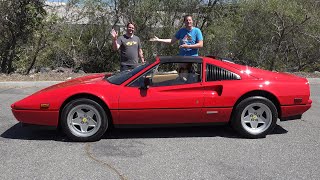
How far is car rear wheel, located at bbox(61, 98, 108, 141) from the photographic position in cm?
500

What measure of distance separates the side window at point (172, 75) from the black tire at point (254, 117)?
0.75 meters

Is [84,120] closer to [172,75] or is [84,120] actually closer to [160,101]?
[160,101]

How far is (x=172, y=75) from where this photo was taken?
208 inches

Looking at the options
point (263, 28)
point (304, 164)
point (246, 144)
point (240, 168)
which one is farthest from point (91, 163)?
point (263, 28)

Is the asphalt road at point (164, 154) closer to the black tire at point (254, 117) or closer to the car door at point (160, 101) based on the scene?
the black tire at point (254, 117)

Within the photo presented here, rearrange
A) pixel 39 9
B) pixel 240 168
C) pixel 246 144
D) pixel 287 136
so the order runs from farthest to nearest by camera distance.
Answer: pixel 39 9 < pixel 287 136 < pixel 246 144 < pixel 240 168

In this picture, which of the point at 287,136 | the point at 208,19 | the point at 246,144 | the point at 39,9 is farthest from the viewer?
the point at 208,19

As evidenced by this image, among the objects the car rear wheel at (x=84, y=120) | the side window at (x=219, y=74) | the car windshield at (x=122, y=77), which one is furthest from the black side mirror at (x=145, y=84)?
the side window at (x=219, y=74)

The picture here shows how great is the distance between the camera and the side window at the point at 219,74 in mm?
5281

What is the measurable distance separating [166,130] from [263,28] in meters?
9.59

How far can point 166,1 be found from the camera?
41.9 feet

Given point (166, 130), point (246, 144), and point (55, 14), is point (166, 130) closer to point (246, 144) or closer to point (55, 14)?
point (246, 144)

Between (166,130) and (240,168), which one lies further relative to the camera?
(166,130)

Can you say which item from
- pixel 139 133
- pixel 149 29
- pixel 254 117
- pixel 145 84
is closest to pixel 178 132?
pixel 139 133
